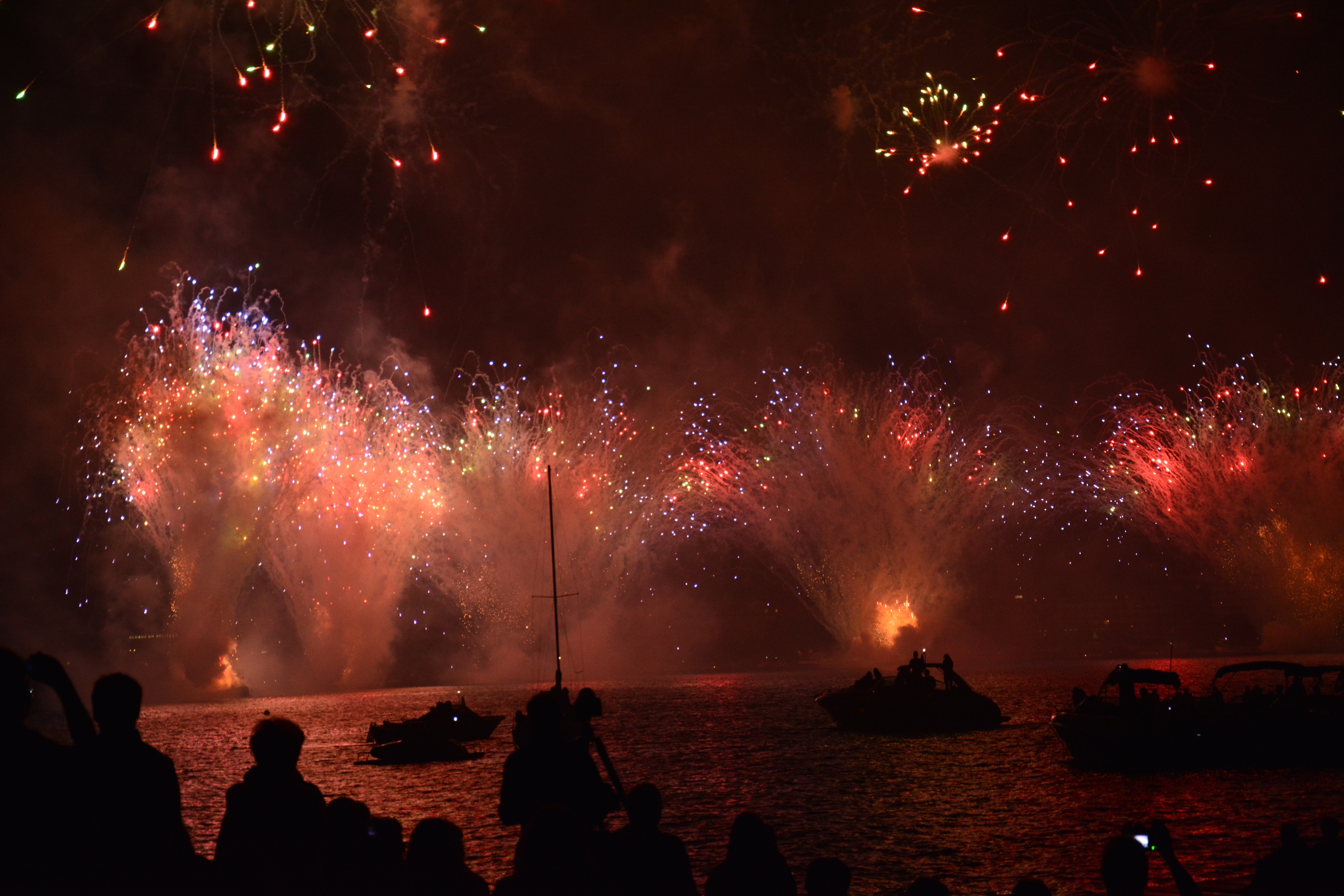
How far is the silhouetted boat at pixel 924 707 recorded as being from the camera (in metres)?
46.7

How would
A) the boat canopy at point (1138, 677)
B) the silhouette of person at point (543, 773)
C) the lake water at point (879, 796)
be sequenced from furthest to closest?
the boat canopy at point (1138, 677), the lake water at point (879, 796), the silhouette of person at point (543, 773)

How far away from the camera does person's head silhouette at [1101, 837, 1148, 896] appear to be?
231 inches

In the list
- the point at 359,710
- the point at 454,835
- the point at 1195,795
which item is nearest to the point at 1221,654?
the point at 359,710

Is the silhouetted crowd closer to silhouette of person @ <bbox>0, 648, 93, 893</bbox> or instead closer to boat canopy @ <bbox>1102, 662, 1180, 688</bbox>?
silhouette of person @ <bbox>0, 648, 93, 893</bbox>

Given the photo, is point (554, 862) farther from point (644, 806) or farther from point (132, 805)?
point (132, 805)

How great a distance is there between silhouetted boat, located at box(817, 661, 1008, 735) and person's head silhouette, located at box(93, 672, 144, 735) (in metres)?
43.5

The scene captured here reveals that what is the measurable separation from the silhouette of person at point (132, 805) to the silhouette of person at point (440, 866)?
1277mm

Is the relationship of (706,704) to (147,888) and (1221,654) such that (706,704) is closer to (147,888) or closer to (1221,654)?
(147,888)

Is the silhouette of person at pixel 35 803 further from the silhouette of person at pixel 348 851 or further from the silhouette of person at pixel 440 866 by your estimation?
the silhouette of person at pixel 440 866

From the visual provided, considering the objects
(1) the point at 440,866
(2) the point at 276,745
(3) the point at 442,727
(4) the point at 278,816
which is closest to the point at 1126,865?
(1) the point at 440,866

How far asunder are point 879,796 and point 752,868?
87.6 feet

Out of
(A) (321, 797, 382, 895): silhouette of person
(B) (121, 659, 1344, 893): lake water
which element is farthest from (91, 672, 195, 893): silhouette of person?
(B) (121, 659, 1344, 893): lake water

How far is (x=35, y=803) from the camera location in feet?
13.9

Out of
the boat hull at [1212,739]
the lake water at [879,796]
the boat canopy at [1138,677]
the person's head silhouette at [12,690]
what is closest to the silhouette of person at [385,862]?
the person's head silhouette at [12,690]
